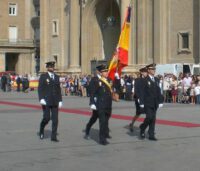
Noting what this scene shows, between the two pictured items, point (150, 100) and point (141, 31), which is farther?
point (141, 31)

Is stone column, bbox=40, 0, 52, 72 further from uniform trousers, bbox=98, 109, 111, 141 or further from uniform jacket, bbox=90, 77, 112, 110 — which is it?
uniform trousers, bbox=98, 109, 111, 141

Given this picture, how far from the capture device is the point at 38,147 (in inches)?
472

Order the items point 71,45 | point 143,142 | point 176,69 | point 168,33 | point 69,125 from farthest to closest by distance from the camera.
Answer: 1. point 71,45
2. point 168,33
3. point 176,69
4. point 69,125
5. point 143,142

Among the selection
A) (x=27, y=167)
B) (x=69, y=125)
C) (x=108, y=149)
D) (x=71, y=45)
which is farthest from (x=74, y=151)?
(x=71, y=45)

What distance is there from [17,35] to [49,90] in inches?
2397

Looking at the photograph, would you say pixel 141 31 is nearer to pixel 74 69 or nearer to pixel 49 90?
pixel 74 69

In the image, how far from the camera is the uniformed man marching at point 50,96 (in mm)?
12859

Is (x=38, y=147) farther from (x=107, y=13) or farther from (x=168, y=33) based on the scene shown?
(x=107, y=13)

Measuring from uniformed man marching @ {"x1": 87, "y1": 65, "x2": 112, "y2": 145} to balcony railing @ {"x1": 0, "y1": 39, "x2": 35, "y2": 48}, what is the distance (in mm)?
59288

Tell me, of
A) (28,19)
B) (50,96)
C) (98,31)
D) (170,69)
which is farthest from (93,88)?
(28,19)

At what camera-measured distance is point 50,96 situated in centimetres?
1290

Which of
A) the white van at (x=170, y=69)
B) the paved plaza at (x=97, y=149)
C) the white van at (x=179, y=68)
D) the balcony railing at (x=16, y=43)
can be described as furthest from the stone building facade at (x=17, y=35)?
the paved plaza at (x=97, y=149)

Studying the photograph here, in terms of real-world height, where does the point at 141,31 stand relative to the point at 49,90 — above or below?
above

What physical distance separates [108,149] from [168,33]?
1090 inches
